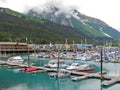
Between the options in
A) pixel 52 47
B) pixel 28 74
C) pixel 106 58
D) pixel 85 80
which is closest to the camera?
pixel 85 80

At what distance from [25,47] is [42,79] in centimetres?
9804

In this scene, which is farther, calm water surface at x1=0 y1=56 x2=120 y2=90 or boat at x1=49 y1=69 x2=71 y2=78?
boat at x1=49 y1=69 x2=71 y2=78

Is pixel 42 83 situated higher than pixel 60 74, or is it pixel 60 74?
pixel 60 74

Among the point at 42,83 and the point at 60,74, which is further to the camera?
the point at 60,74

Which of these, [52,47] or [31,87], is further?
[52,47]

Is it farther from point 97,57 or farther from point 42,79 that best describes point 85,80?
point 97,57

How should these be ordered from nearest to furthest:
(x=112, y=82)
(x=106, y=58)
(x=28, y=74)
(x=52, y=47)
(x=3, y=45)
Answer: (x=112, y=82), (x=28, y=74), (x=106, y=58), (x=3, y=45), (x=52, y=47)

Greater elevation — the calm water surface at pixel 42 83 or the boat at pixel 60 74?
the boat at pixel 60 74

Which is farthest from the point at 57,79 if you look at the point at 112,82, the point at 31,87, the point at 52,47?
the point at 52,47

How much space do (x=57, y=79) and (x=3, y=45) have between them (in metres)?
96.9

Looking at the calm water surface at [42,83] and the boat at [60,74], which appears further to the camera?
the boat at [60,74]

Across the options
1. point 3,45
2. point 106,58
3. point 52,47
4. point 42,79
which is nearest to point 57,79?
point 42,79

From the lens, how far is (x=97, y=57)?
12038 centimetres

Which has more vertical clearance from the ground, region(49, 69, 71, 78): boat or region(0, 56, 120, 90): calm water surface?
region(49, 69, 71, 78): boat
